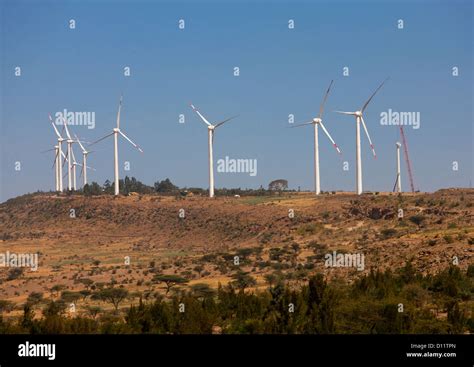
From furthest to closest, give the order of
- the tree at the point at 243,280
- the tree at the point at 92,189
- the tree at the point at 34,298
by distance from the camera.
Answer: the tree at the point at 92,189 → the tree at the point at 243,280 → the tree at the point at 34,298

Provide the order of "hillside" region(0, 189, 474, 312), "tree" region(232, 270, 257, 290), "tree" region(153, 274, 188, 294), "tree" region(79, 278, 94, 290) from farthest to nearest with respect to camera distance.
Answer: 1. "tree" region(79, 278, 94, 290)
2. "hillside" region(0, 189, 474, 312)
3. "tree" region(153, 274, 188, 294)
4. "tree" region(232, 270, 257, 290)

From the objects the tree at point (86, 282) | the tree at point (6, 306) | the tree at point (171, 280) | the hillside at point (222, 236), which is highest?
A: the hillside at point (222, 236)

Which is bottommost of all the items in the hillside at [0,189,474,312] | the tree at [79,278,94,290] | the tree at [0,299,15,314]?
the tree at [0,299,15,314]

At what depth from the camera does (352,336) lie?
102ft

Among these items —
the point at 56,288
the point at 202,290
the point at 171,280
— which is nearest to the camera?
the point at 202,290

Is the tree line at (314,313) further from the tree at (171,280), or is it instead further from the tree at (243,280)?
the tree at (171,280)

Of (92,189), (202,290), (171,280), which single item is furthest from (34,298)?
(92,189)

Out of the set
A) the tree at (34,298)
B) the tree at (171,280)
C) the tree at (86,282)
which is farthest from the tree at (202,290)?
the tree at (34,298)

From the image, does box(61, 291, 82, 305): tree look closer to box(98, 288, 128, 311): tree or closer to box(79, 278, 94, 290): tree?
box(98, 288, 128, 311): tree

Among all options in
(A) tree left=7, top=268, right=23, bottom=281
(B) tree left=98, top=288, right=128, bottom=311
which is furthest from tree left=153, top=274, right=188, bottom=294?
(A) tree left=7, top=268, right=23, bottom=281

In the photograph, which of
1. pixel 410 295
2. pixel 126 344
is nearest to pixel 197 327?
pixel 410 295

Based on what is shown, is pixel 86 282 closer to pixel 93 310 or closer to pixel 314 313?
pixel 93 310

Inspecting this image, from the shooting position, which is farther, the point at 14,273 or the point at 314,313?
the point at 14,273

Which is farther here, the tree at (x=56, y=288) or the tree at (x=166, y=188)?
the tree at (x=166, y=188)
